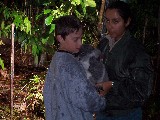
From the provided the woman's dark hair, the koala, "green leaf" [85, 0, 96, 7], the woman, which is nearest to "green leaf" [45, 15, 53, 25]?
"green leaf" [85, 0, 96, 7]

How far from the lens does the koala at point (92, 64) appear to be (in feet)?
7.66

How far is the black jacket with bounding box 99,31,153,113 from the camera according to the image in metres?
2.40

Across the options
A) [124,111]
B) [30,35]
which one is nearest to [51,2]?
[30,35]

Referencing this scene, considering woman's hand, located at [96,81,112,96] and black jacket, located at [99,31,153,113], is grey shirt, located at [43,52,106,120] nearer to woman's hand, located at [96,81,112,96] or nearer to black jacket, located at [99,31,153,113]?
woman's hand, located at [96,81,112,96]

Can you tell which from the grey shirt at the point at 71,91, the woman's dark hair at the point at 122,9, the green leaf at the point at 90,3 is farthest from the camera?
the green leaf at the point at 90,3

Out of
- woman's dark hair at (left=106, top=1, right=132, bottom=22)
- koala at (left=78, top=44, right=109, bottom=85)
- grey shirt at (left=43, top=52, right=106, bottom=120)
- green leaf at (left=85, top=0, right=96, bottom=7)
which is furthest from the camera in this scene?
green leaf at (left=85, top=0, right=96, bottom=7)

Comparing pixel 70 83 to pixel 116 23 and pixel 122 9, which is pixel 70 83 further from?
pixel 122 9

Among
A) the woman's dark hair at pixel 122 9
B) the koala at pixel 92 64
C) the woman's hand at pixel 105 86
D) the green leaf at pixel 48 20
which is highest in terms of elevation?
the woman's dark hair at pixel 122 9

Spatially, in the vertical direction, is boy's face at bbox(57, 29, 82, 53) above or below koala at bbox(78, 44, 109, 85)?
above

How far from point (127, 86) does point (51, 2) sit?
252 cm

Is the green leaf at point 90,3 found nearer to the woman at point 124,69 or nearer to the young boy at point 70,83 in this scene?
the woman at point 124,69

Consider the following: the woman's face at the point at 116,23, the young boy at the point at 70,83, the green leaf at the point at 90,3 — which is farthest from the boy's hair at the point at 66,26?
the green leaf at the point at 90,3

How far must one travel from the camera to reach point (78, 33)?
7.41 ft

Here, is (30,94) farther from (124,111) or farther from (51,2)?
(124,111)
